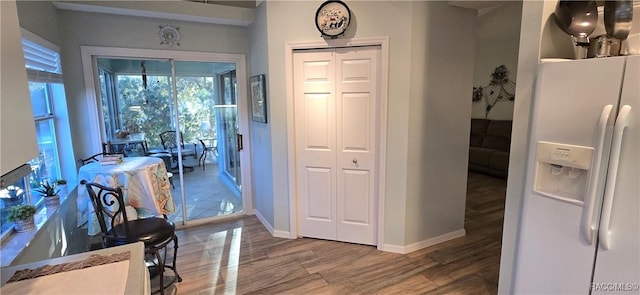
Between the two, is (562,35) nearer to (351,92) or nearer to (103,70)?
(351,92)

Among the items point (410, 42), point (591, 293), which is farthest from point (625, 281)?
point (410, 42)

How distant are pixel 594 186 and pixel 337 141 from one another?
6.56ft

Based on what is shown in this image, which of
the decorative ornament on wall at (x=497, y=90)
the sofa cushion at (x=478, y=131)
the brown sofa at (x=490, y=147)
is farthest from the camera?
the sofa cushion at (x=478, y=131)

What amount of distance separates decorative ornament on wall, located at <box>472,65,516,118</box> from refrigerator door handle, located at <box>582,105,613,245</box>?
5593mm

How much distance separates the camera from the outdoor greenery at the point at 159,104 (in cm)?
349

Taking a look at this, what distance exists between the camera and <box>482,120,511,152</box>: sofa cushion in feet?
19.8

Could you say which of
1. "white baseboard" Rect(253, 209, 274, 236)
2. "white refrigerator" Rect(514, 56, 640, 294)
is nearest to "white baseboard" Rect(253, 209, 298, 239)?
"white baseboard" Rect(253, 209, 274, 236)

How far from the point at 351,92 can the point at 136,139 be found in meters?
2.49

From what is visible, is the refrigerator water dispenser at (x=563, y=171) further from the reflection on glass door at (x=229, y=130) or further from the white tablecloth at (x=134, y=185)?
the reflection on glass door at (x=229, y=130)

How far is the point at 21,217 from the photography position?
6.51 feet

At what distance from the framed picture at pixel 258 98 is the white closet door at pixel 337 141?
1.30 feet

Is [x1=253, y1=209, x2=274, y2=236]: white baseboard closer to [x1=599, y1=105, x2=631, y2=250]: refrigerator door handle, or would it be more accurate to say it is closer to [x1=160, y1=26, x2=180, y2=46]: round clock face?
[x1=160, y1=26, x2=180, y2=46]: round clock face

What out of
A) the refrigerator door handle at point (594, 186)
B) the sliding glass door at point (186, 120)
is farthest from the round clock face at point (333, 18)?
the refrigerator door handle at point (594, 186)

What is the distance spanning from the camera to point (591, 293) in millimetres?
1572
